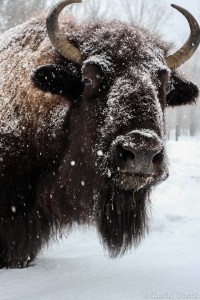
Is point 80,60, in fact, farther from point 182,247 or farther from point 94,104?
point 182,247

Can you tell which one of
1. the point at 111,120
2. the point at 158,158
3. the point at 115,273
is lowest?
the point at 115,273

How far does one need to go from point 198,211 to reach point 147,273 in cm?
404

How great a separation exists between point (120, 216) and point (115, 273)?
1.54ft

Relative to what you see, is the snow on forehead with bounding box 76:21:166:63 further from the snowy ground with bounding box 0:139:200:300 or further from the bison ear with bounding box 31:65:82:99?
the snowy ground with bounding box 0:139:200:300

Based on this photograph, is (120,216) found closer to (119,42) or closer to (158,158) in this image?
(158,158)

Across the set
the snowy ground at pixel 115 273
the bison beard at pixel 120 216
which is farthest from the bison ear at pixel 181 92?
the snowy ground at pixel 115 273

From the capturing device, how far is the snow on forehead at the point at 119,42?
3.72 m

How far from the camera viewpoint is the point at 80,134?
12.9 feet

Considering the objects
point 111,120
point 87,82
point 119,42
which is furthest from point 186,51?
point 111,120

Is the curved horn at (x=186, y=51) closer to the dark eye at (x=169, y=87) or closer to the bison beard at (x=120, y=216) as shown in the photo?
the dark eye at (x=169, y=87)

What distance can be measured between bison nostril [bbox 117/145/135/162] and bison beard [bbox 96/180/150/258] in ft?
1.17

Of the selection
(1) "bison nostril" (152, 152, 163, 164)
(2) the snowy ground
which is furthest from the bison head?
(2) the snowy ground

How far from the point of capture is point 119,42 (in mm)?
3811

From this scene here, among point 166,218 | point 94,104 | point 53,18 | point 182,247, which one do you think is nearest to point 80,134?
point 94,104
